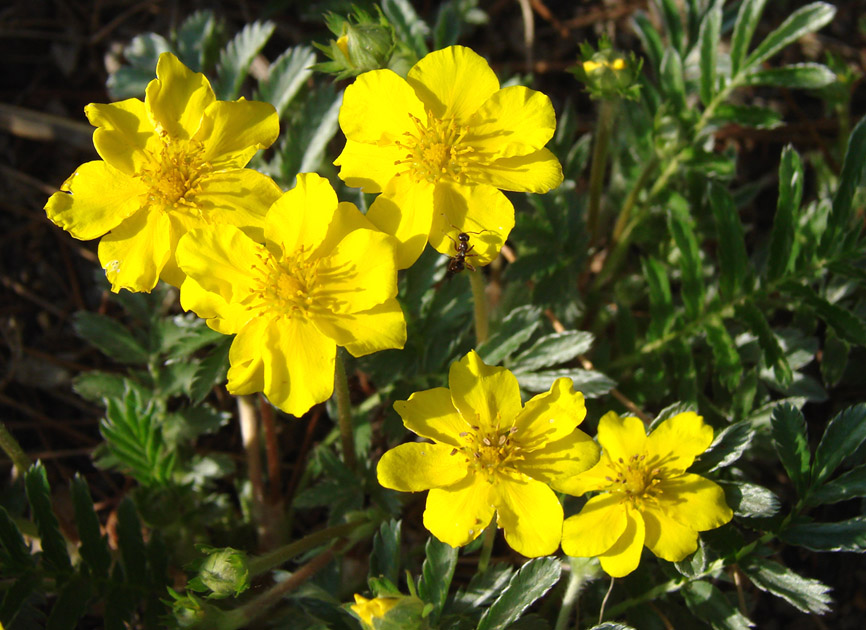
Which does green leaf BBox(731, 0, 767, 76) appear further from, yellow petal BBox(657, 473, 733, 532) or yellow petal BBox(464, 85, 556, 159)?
yellow petal BBox(657, 473, 733, 532)

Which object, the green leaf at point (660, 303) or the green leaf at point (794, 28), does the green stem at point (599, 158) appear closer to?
the green leaf at point (660, 303)

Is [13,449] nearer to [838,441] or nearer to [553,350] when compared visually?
[553,350]

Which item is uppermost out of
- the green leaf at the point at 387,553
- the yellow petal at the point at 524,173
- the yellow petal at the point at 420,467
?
the yellow petal at the point at 524,173

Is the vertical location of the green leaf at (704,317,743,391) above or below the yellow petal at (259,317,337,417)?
below

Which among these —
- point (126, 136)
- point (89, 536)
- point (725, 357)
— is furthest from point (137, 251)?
point (725, 357)

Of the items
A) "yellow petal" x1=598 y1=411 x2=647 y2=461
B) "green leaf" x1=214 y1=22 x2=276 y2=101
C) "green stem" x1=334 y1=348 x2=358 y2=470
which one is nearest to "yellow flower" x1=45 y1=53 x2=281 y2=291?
"green stem" x1=334 y1=348 x2=358 y2=470

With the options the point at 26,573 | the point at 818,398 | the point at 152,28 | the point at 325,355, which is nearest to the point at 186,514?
the point at 26,573

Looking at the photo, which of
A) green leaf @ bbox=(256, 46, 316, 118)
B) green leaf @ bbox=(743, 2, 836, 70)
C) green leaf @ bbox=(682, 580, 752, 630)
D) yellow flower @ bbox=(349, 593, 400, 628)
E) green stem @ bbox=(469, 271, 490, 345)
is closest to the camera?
yellow flower @ bbox=(349, 593, 400, 628)

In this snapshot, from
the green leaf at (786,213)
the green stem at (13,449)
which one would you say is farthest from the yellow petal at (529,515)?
the green stem at (13,449)
